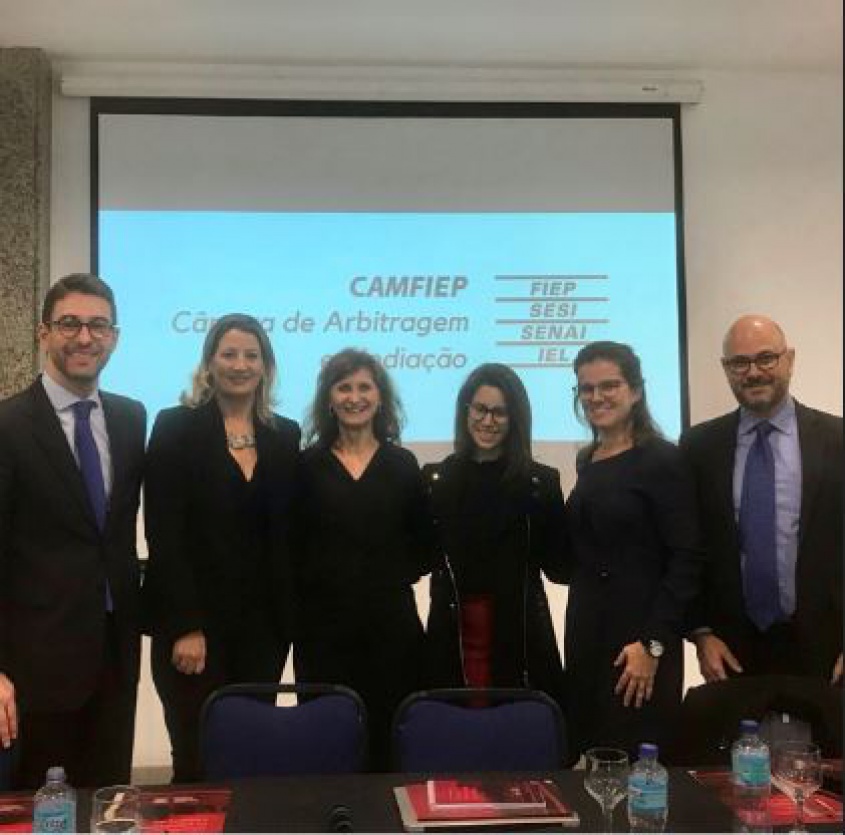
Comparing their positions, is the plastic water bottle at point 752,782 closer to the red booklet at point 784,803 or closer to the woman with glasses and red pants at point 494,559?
the red booklet at point 784,803

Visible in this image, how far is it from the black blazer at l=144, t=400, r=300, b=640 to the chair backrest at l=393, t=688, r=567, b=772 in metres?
0.60

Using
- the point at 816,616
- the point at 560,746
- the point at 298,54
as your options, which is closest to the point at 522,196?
the point at 298,54

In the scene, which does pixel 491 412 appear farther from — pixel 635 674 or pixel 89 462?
pixel 89 462

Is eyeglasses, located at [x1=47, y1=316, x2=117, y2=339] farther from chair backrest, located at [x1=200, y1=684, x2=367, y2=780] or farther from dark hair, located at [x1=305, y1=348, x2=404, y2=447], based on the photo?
chair backrest, located at [x1=200, y1=684, x2=367, y2=780]

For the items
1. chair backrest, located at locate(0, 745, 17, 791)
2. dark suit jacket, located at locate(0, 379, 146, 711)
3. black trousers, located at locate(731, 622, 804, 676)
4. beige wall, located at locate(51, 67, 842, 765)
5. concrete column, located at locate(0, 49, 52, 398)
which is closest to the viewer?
chair backrest, located at locate(0, 745, 17, 791)

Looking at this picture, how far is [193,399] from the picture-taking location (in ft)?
9.20

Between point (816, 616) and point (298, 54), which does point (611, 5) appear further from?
point (816, 616)

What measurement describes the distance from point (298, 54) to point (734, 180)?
2.14m

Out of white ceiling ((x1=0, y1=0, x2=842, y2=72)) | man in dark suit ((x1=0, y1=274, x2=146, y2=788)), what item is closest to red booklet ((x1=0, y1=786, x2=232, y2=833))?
man in dark suit ((x1=0, y1=274, x2=146, y2=788))

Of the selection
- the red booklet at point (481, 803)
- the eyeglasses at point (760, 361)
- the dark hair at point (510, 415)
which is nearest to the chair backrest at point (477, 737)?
the red booklet at point (481, 803)

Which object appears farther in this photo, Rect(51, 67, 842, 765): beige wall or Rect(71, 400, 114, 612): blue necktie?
Rect(51, 67, 842, 765): beige wall

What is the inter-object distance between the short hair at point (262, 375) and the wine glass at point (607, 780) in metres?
1.43

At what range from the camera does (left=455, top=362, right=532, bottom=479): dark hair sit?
2.75 m

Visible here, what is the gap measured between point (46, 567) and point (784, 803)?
6.04 feet
